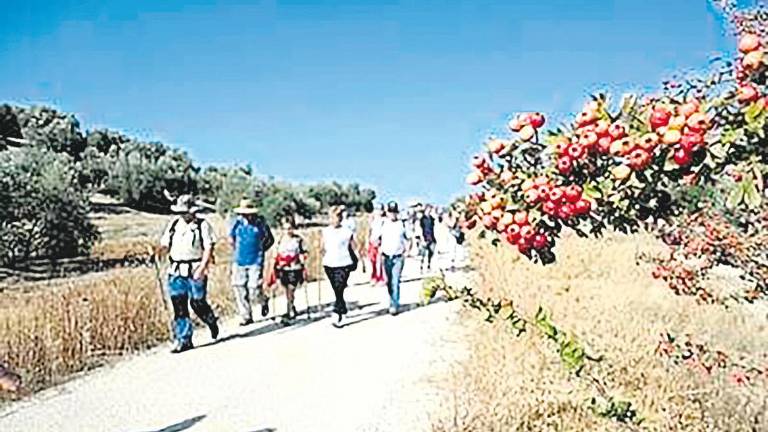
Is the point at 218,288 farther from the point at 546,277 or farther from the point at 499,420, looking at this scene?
the point at 499,420

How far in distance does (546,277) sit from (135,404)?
7.97 m

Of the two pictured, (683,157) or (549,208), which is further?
(549,208)

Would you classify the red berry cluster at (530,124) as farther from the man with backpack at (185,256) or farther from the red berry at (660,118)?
the man with backpack at (185,256)

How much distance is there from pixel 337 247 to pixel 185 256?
2.36 m

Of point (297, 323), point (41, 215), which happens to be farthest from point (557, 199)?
point (41, 215)

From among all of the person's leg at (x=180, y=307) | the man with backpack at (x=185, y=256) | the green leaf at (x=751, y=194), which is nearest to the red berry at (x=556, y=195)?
the green leaf at (x=751, y=194)

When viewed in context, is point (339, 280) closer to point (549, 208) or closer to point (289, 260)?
point (289, 260)

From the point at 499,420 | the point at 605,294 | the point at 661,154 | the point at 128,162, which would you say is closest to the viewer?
the point at 661,154

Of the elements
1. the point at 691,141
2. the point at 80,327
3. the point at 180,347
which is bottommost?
the point at 180,347

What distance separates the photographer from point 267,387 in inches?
340

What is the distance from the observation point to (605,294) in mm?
12859

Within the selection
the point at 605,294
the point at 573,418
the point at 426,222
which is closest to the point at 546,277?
the point at 605,294

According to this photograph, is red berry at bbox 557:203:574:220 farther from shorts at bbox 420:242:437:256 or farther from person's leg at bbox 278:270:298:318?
shorts at bbox 420:242:437:256

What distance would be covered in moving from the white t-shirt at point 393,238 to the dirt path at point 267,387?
1.29m
